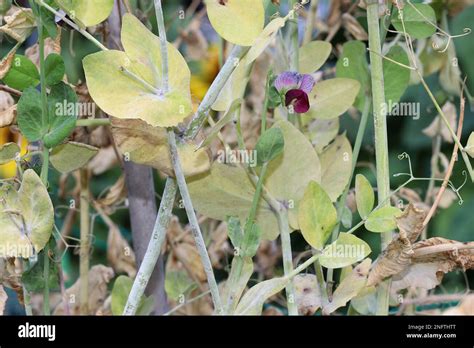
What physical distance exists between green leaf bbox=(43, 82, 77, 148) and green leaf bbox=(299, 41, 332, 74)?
15cm

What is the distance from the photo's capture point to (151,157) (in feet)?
1.36

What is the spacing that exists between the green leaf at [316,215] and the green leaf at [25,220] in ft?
0.45

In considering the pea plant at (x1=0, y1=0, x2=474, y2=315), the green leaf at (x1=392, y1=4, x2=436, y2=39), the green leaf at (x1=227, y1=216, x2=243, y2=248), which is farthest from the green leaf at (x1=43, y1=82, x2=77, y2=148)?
the green leaf at (x1=392, y1=4, x2=436, y2=39)

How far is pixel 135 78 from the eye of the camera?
386 millimetres

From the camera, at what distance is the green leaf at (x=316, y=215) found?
0.41m

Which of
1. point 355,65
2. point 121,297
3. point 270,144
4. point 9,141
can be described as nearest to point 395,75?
point 355,65

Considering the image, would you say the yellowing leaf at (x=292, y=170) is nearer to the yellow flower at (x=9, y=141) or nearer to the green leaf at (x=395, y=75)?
the green leaf at (x=395, y=75)

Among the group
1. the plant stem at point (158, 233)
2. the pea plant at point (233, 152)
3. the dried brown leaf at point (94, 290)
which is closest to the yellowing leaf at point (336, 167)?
the pea plant at point (233, 152)

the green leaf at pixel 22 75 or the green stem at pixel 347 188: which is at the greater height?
the green leaf at pixel 22 75

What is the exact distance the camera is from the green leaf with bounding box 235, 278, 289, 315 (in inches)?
15.8

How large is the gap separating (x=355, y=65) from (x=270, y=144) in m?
0.13

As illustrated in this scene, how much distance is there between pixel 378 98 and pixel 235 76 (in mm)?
85
